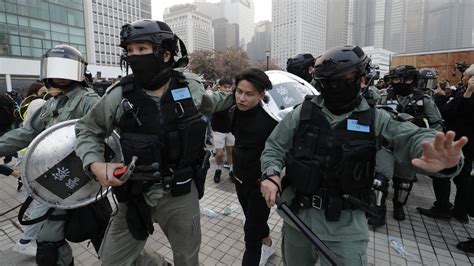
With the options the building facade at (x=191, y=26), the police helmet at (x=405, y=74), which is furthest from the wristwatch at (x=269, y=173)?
the building facade at (x=191, y=26)

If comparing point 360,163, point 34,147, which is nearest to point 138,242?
point 34,147

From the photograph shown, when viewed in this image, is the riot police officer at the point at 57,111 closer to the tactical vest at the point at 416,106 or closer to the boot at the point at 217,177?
the boot at the point at 217,177

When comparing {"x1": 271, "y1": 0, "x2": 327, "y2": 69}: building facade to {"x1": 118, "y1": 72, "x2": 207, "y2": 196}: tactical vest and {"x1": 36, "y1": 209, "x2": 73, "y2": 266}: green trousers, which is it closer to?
{"x1": 118, "y1": 72, "x2": 207, "y2": 196}: tactical vest

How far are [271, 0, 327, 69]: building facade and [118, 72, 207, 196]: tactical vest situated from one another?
82737mm

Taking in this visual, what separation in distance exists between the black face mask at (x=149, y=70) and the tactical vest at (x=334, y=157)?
1.05m

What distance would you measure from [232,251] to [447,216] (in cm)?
323

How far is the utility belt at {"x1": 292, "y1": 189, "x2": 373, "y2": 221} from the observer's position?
1.63m

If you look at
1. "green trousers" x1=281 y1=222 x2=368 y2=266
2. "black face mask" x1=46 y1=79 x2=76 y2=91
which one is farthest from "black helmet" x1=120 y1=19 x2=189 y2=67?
"green trousers" x1=281 y1=222 x2=368 y2=266

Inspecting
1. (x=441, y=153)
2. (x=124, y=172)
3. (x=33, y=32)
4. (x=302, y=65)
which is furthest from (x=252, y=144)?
(x=33, y=32)

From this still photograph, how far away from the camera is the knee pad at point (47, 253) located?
2268 millimetres

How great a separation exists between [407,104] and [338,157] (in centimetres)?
290

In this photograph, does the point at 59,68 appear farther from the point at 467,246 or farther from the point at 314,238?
the point at 467,246

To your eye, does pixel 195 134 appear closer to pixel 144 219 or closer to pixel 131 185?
pixel 131 185

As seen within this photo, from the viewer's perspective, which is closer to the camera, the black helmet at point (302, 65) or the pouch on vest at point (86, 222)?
the pouch on vest at point (86, 222)
